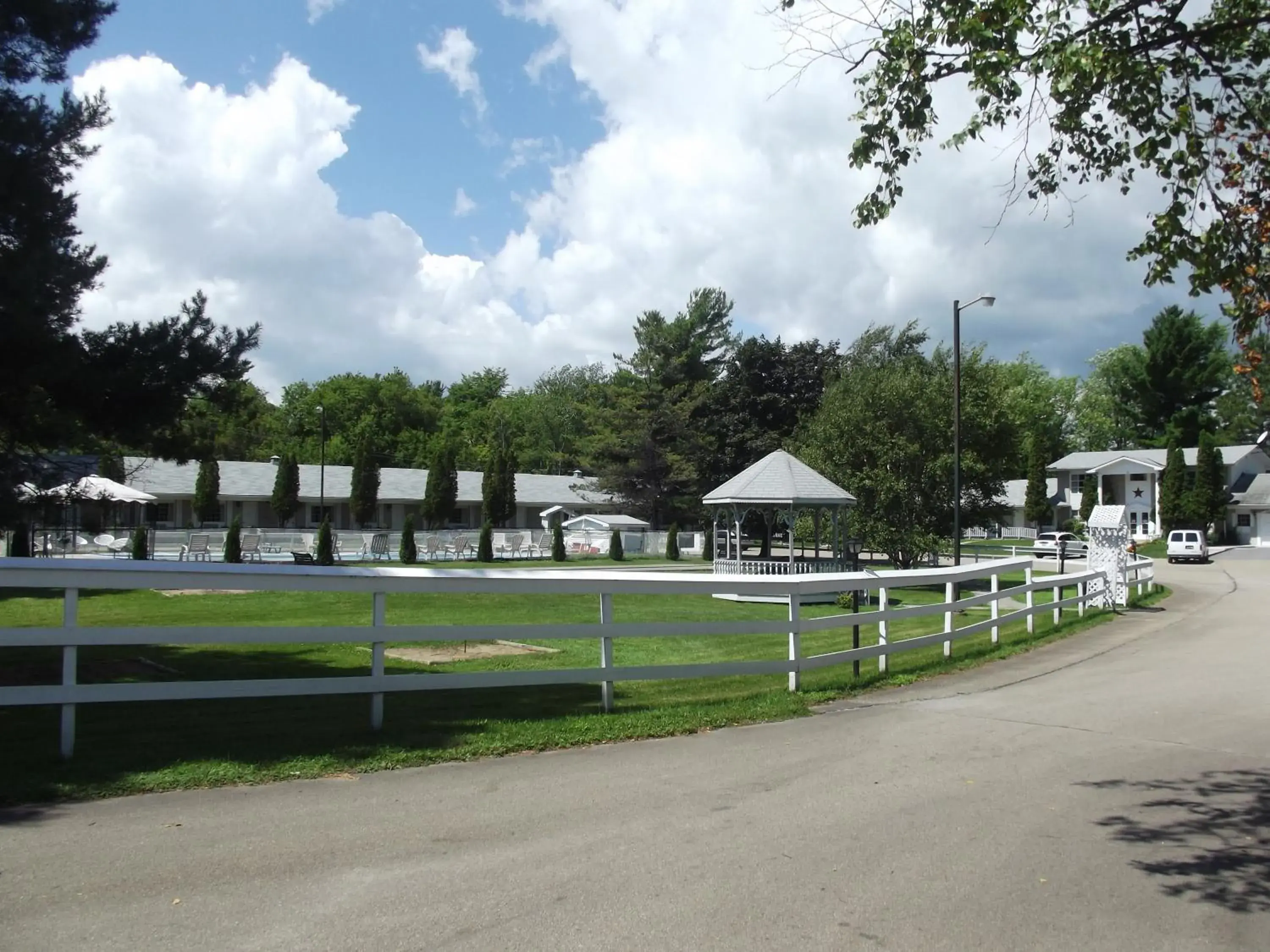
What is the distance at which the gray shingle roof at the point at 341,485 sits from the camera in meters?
52.4

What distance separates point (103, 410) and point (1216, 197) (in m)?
9.92

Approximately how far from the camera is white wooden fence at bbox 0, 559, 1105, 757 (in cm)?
652

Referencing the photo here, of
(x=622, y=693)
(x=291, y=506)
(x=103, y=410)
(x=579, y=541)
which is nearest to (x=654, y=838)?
(x=622, y=693)

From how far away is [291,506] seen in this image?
5334 centimetres

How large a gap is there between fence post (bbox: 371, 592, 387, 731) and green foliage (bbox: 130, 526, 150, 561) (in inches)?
1070

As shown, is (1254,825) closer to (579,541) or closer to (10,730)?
(10,730)

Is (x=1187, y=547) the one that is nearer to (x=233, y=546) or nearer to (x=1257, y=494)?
(x=1257, y=494)

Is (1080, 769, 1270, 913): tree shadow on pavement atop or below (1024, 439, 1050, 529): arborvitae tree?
below

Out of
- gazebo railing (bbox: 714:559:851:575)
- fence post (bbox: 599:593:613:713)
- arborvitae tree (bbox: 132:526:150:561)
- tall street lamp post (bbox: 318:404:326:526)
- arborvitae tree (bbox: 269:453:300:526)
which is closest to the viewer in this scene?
fence post (bbox: 599:593:613:713)

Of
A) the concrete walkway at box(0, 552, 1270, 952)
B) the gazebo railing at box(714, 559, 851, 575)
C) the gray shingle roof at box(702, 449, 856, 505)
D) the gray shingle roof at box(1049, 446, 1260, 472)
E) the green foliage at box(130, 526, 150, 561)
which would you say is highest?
the gray shingle roof at box(1049, 446, 1260, 472)

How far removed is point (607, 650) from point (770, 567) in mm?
19878

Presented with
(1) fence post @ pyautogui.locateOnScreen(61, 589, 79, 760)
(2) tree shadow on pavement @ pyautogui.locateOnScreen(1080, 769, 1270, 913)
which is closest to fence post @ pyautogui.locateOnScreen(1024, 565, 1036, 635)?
(2) tree shadow on pavement @ pyautogui.locateOnScreen(1080, 769, 1270, 913)

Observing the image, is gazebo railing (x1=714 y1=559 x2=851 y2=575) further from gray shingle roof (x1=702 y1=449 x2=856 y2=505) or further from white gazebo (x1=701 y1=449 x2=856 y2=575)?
gray shingle roof (x1=702 y1=449 x2=856 y2=505)

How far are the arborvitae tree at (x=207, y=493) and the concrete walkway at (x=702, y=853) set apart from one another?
47.1 m
